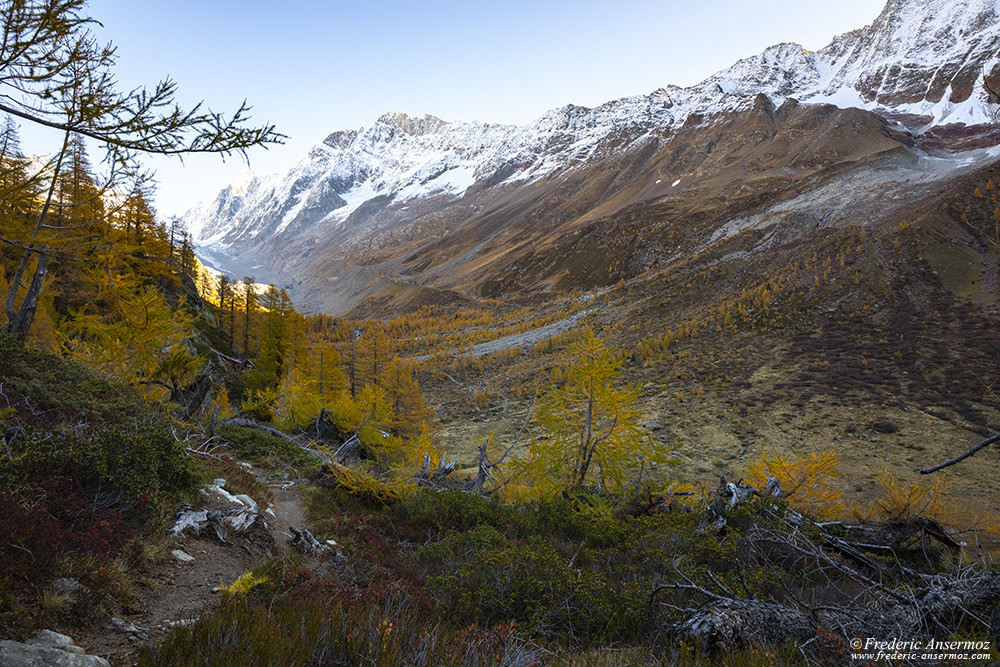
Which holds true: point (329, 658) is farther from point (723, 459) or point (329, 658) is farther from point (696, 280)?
point (696, 280)

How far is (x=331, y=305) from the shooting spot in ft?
467

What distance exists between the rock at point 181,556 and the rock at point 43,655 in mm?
2110

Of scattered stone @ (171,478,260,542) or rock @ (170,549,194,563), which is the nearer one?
rock @ (170,549,194,563)

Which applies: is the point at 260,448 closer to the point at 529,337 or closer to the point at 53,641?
the point at 53,641

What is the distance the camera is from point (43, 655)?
7.18 ft

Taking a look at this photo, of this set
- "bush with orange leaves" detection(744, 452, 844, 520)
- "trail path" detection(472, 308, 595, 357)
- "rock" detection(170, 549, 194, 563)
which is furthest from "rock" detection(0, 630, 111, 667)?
"trail path" detection(472, 308, 595, 357)

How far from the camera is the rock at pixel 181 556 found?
440 cm

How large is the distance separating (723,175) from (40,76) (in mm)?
114628

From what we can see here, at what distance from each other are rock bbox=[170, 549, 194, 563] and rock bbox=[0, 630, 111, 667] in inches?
83.1

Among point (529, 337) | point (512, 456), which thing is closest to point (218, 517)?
A: point (512, 456)

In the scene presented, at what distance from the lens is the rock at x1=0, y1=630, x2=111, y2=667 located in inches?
83.0

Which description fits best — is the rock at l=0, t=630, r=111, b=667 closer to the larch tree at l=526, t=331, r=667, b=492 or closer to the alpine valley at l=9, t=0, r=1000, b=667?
the alpine valley at l=9, t=0, r=1000, b=667

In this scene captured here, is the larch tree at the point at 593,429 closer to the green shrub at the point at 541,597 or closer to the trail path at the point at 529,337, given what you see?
the green shrub at the point at 541,597

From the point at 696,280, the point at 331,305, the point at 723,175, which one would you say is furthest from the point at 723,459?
the point at 331,305
